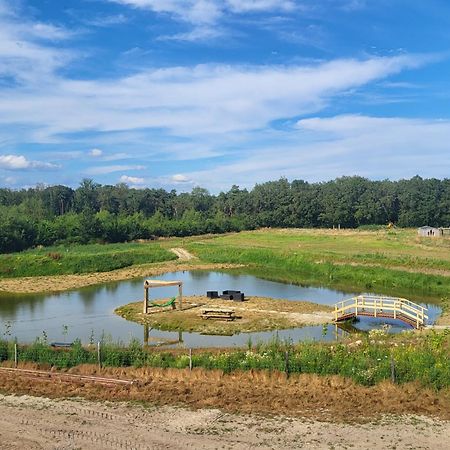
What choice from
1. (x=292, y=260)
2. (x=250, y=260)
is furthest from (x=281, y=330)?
(x=250, y=260)

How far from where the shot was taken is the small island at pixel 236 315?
1140 inches

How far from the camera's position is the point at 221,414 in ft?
47.8

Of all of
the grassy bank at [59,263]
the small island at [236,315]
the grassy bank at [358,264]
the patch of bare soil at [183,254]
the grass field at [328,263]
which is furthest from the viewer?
the patch of bare soil at [183,254]

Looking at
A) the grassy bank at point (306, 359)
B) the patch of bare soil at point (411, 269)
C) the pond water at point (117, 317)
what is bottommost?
the pond water at point (117, 317)

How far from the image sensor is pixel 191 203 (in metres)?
143

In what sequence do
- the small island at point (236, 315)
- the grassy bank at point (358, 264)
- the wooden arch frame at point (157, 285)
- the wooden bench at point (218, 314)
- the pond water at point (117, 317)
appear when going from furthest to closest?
the grassy bank at point (358, 264) < the wooden arch frame at point (157, 285) < the wooden bench at point (218, 314) < the small island at point (236, 315) < the pond water at point (117, 317)

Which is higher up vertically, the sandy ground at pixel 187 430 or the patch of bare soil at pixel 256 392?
the patch of bare soil at pixel 256 392

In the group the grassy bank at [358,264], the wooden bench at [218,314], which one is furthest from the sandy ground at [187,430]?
the grassy bank at [358,264]

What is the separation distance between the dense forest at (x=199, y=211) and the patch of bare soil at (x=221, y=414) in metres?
61.6

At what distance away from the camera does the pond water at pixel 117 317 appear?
26.9 metres

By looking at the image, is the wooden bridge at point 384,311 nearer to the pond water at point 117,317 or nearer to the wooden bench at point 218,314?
the pond water at point 117,317

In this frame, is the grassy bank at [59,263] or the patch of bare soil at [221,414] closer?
the patch of bare soil at [221,414]

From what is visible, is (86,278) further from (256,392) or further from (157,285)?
(256,392)

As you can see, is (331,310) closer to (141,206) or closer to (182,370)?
(182,370)
